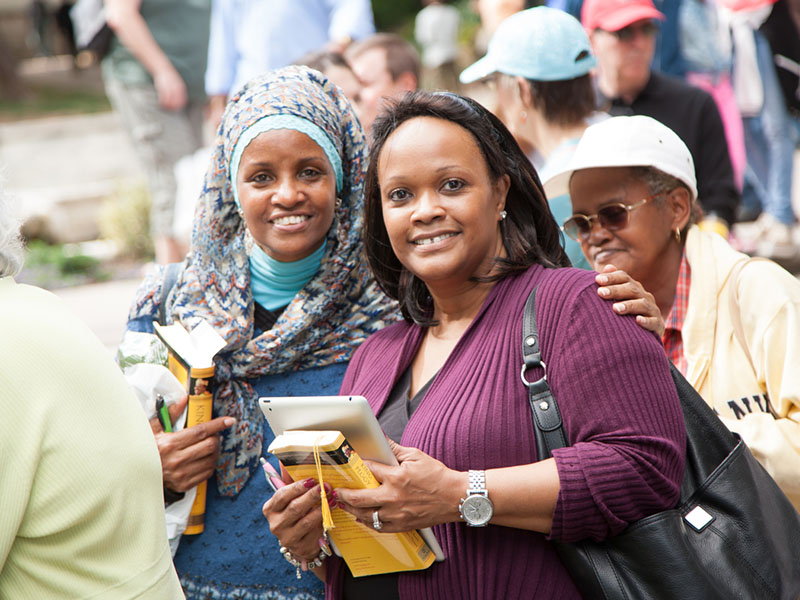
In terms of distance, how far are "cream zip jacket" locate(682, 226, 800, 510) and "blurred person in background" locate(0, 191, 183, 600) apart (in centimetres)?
161

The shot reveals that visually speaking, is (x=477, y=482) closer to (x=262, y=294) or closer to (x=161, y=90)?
(x=262, y=294)

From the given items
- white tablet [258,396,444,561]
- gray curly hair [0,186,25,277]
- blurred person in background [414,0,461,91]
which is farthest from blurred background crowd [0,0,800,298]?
blurred person in background [414,0,461,91]

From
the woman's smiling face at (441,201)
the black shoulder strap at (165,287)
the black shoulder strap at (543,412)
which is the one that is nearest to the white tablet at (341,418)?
the black shoulder strap at (543,412)

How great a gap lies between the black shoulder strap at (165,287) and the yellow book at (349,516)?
3.44 ft

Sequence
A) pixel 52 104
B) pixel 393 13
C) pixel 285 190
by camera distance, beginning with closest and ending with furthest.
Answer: pixel 285 190
pixel 393 13
pixel 52 104

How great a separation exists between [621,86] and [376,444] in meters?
3.55

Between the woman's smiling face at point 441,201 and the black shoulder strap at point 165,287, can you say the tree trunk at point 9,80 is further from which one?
the woman's smiling face at point 441,201

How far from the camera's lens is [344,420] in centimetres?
214

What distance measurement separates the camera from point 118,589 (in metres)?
1.86

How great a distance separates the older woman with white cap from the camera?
259cm

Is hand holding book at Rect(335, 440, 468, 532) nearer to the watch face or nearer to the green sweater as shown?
the watch face

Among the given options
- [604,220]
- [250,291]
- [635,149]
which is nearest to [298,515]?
→ [250,291]

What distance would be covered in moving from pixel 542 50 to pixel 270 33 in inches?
115

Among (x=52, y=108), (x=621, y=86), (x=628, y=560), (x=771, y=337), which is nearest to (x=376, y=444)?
(x=628, y=560)
